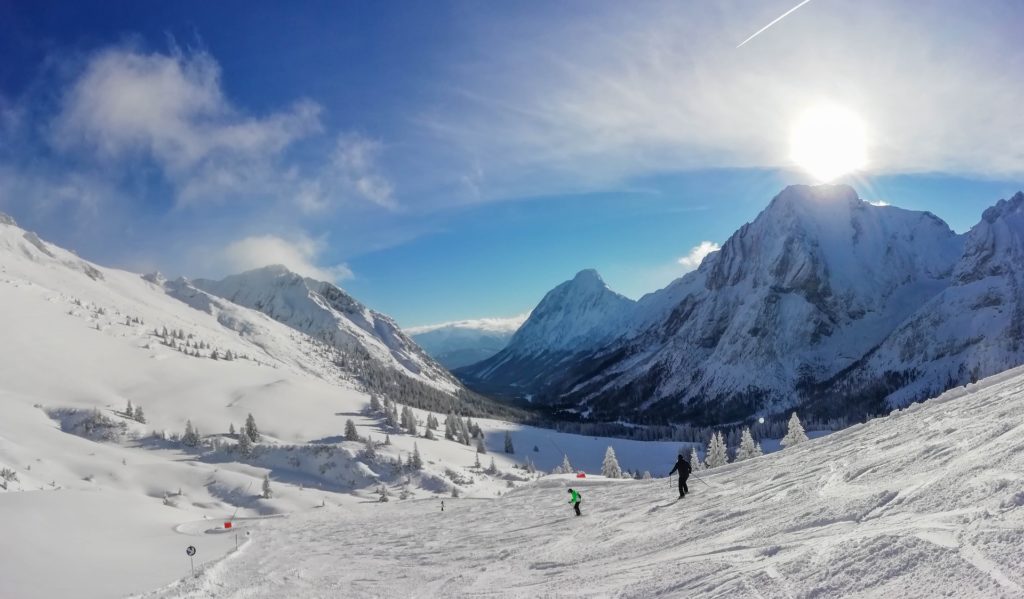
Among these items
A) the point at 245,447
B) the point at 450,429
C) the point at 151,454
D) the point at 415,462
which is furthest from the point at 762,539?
the point at 450,429

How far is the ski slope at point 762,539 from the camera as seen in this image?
9648 millimetres

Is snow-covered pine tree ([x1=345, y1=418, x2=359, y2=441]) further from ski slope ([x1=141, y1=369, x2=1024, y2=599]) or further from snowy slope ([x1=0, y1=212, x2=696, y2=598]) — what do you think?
ski slope ([x1=141, y1=369, x2=1024, y2=599])

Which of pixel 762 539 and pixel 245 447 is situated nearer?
pixel 762 539

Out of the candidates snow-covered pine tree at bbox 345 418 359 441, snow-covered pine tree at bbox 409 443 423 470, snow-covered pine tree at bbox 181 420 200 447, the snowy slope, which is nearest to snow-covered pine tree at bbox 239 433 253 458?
the snowy slope

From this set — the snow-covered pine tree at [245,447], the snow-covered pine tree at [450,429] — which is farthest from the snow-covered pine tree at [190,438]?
the snow-covered pine tree at [450,429]

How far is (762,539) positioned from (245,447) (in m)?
87.7

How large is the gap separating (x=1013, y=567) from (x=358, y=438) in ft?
324

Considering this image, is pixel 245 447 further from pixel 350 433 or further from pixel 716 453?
Answer: pixel 716 453

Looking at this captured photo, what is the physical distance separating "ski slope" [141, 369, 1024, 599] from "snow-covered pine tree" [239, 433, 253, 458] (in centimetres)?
5834

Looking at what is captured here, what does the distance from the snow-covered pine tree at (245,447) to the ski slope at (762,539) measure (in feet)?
191

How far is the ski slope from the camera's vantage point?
31.7ft

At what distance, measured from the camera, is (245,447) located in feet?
281

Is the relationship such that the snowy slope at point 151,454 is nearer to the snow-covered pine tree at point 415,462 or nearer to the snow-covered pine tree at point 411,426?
the snow-covered pine tree at point 415,462

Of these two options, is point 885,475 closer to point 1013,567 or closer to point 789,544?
point 789,544
